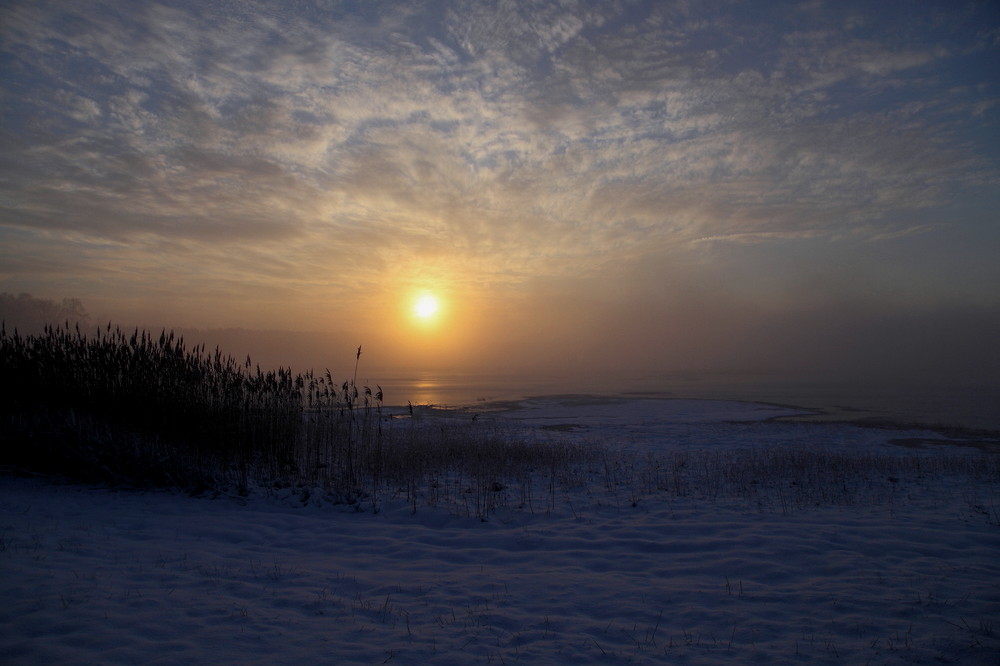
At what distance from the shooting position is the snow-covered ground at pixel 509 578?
4.24 meters

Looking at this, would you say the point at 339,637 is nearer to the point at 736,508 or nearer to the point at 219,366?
the point at 736,508

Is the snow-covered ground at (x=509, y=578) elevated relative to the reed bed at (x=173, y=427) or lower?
lower

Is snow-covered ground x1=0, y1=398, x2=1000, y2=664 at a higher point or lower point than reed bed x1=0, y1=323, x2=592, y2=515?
lower

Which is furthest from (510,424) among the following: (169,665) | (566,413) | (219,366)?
(169,665)

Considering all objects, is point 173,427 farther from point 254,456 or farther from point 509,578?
point 509,578

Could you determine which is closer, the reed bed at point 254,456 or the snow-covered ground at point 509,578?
the snow-covered ground at point 509,578

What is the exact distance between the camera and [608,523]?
325 inches

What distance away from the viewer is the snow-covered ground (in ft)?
13.9

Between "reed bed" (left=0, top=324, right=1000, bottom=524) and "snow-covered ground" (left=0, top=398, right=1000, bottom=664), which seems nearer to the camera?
"snow-covered ground" (left=0, top=398, right=1000, bottom=664)

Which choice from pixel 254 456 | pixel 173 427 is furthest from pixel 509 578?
pixel 173 427

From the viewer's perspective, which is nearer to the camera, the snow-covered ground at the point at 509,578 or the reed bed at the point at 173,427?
the snow-covered ground at the point at 509,578

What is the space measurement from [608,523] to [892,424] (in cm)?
2165

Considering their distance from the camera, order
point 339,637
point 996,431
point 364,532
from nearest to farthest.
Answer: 1. point 339,637
2. point 364,532
3. point 996,431

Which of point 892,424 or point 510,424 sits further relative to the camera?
point 510,424
